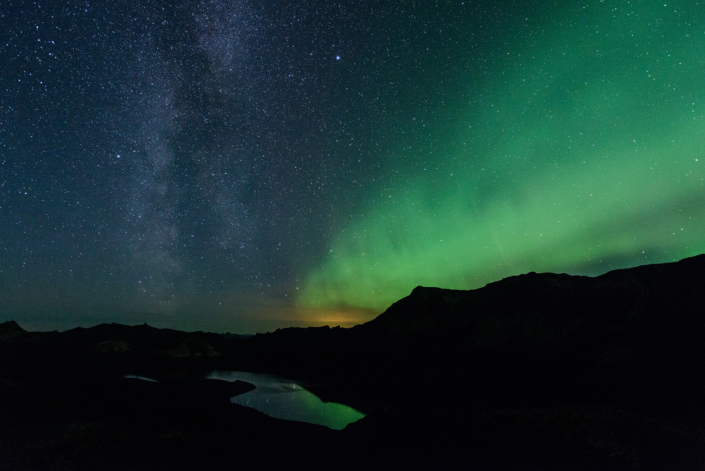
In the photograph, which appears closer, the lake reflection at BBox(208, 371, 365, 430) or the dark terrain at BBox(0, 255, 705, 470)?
the dark terrain at BBox(0, 255, 705, 470)

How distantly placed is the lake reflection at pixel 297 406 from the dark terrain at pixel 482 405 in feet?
6.76

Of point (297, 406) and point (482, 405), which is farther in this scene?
point (297, 406)

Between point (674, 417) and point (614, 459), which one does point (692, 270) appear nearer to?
A: point (674, 417)

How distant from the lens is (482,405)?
90.5ft

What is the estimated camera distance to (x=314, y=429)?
24.1m

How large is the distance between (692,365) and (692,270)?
2303cm

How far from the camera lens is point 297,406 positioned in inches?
1321

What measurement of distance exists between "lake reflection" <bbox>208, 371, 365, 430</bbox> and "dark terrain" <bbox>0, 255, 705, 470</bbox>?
2061 mm

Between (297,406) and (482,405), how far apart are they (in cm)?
1930

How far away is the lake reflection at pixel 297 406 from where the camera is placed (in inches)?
1110

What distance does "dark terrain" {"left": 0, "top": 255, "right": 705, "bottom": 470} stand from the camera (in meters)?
15.7

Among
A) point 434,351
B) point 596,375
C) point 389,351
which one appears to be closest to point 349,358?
point 389,351

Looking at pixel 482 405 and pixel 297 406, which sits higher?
pixel 482 405

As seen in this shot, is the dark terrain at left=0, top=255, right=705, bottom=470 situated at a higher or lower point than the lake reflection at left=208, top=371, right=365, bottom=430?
higher
